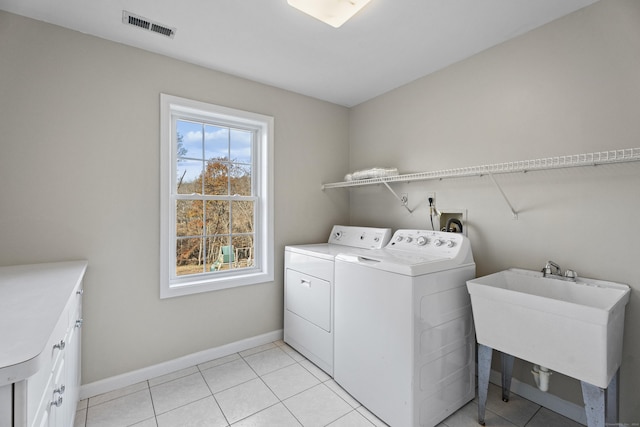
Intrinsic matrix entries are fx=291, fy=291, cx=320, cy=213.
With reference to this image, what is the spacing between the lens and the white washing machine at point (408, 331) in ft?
5.35

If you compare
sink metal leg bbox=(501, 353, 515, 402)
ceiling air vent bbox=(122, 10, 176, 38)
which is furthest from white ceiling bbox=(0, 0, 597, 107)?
sink metal leg bbox=(501, 353, 515, 402)

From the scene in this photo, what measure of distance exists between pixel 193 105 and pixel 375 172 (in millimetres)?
1636

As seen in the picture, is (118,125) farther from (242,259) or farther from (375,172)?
(375,172)

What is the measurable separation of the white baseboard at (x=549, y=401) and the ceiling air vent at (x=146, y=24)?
3.32 m

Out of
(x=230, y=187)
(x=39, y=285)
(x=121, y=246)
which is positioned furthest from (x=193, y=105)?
(x=39, y=285)

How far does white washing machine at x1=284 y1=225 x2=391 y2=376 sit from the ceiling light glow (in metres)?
1.54

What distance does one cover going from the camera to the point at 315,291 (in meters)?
2.37

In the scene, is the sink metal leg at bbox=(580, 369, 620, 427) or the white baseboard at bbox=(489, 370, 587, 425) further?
the white baseboard at bbox=(489, 370, 587, 425)

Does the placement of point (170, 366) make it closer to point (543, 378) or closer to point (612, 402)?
point (543, 378)

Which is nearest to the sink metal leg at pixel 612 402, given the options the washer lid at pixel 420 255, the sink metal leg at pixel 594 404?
the sink metal leg at pixel 594 404

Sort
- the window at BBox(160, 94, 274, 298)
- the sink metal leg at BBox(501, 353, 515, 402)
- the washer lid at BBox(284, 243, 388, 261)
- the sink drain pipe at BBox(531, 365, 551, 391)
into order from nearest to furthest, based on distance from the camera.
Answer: the sink drain pipe at BBox(531, 365, 551, 391) < the sink metal leg at BBox(501, 353, 515, 402) < the washer lid at BBox(284, 243, 388, 261) < the window at BBox(160, 94, 274, 298)

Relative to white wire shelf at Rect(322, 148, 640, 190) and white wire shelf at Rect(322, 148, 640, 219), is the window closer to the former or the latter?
white wire shelf at Rect(322, 148, 640, 219)

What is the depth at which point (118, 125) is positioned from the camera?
2.07 metres

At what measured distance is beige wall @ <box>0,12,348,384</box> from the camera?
1781mm
